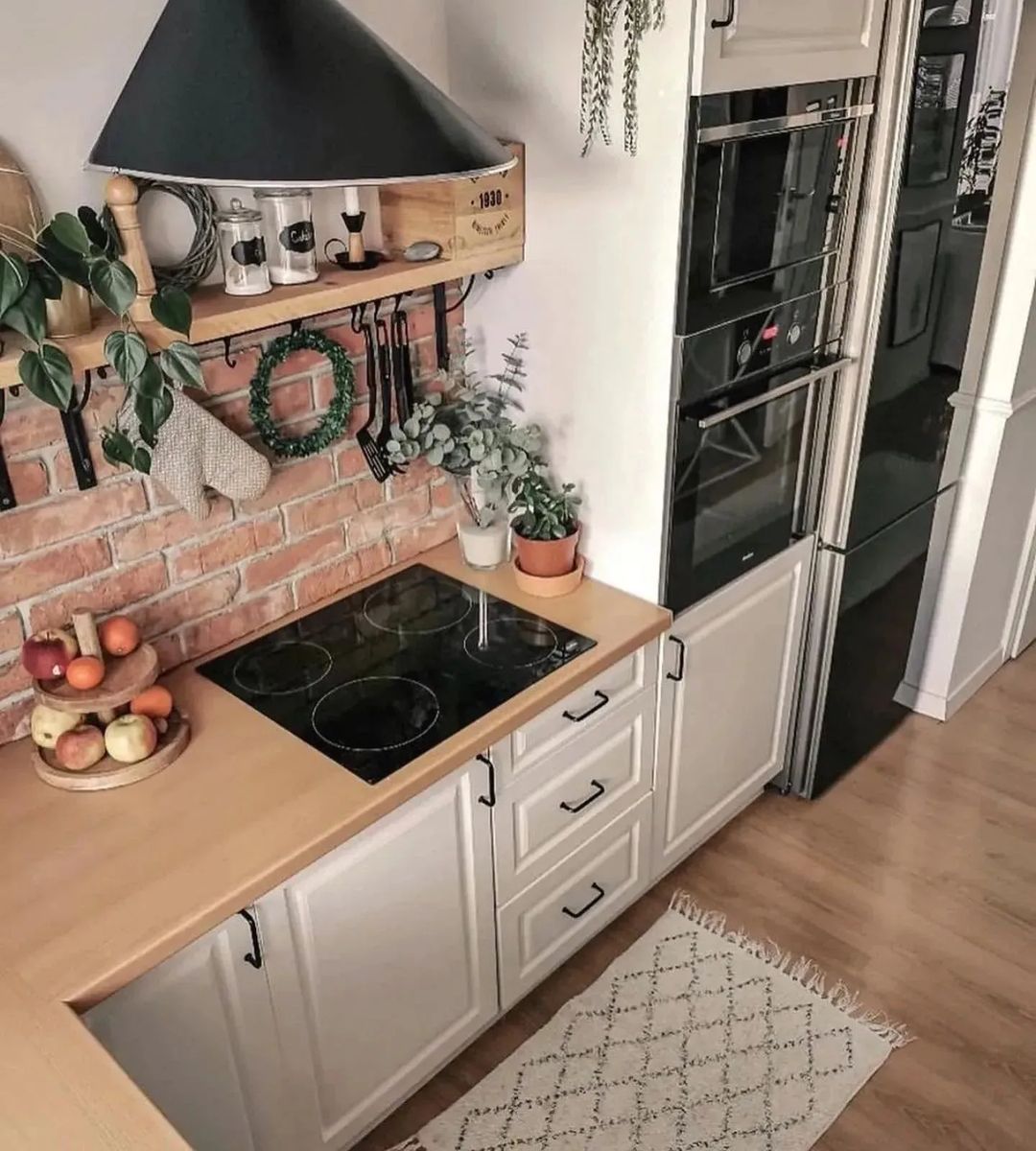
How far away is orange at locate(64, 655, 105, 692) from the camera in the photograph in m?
1.59

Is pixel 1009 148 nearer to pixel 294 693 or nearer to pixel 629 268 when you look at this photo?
pixel 629 268

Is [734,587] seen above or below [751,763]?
above

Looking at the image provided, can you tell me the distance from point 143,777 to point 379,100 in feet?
3.34

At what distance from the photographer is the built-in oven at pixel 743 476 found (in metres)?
1.97

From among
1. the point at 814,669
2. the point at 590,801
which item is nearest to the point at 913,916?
the point at 814,669

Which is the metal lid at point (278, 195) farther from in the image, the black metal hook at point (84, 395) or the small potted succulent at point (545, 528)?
the small potted succulent at point (545, 528)

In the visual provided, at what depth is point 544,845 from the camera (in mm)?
1986

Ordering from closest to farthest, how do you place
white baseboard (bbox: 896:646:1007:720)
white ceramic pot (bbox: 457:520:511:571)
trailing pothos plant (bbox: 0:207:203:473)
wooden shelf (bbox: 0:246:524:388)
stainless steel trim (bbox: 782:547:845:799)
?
1. trailing pothos plant (bbox: 0:207:203:473)
2. wooden shelf (bbox: 0:246:524:388)
3. white ceramic pot (bbox: 457:520:511:571)
4. stainless steel trim (bbox: 782:547:845:799)
5. white baseboard (bbox: 896:646:1007:720)

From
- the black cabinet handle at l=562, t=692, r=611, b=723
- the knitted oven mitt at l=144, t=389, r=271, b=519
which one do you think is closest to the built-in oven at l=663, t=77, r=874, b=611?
the black cabinet handle at l=562, t=692, r=611, b=723

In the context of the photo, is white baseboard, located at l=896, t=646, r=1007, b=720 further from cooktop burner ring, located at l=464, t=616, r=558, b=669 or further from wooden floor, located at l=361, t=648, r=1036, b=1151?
cooktop burner ring, located at l=464, t=616, r=558, b=669

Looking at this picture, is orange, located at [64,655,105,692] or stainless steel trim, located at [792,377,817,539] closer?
orange, located at [64,655,105,692]

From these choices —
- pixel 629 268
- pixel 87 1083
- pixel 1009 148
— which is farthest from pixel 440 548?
pixel 1009 148

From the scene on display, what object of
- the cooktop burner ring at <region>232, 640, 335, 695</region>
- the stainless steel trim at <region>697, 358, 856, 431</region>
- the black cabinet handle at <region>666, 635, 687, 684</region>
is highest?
the stainless steel trim at <region>697, 358, 856, 431</region>

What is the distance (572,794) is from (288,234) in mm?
1073
